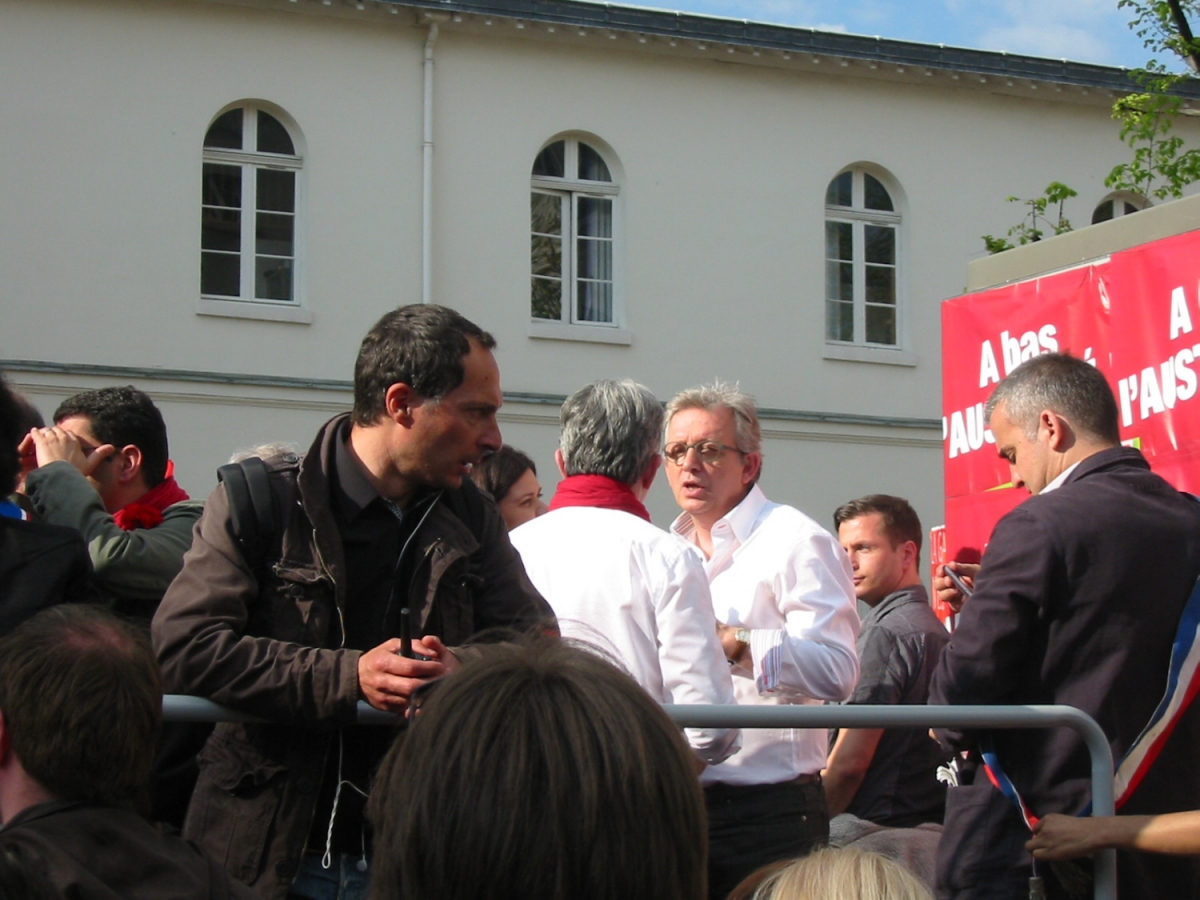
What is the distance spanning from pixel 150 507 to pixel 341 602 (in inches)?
48.4

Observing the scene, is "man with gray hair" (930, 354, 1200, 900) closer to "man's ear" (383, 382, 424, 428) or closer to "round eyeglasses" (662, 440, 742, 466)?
"round eyeglasses" (662, 440, 742, 466)

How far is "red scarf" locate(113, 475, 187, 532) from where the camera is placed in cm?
377

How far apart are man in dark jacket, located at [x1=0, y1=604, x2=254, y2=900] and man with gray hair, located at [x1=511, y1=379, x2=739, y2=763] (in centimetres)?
137

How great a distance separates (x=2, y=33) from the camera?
50.2 feet

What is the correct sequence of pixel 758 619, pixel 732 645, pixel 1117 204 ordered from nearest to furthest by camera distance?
pixel 732 645, pixel 758 619, pixel 1117 204

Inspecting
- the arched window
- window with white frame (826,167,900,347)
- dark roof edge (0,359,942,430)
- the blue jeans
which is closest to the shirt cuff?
the blue jeans

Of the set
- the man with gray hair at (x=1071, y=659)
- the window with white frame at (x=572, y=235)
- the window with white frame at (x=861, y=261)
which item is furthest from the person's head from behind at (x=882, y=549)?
the window with white frame at (x=861, y=261)

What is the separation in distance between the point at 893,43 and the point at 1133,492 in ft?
51.9

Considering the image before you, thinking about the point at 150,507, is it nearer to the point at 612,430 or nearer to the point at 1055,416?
the point at 612,430

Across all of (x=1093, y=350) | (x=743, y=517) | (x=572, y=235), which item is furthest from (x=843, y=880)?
(x=572, y=235)

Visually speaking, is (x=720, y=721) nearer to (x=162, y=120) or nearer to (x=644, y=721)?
(x=644, y=721)

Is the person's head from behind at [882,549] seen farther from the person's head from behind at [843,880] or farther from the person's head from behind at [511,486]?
the person's head from behind at [843,880]

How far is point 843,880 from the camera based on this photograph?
1.74 m

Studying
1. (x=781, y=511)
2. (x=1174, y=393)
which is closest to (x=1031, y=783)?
(x=781, y=511)
